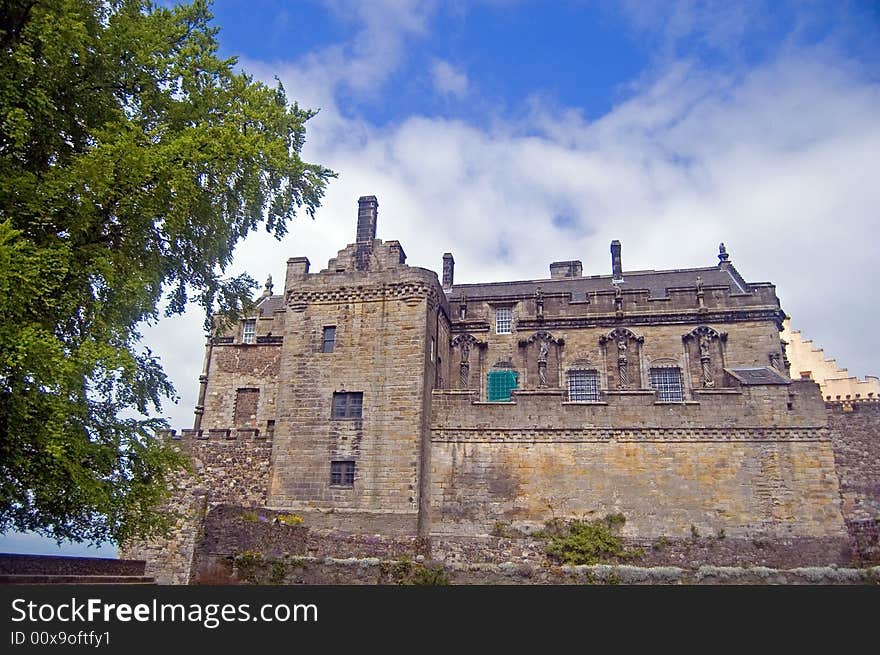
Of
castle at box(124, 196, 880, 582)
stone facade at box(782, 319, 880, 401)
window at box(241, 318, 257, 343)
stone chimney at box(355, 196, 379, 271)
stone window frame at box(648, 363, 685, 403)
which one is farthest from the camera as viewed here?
stone facade at box(782, 319, 880, 401)

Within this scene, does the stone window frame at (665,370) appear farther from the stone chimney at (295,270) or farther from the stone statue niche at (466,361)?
the stone chimney at (295,270)

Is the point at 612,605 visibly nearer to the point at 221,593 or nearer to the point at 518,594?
the point at 518,594

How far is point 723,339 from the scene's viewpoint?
1225 inches

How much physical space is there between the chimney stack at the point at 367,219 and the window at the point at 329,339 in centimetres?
383

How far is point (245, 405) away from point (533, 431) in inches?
587

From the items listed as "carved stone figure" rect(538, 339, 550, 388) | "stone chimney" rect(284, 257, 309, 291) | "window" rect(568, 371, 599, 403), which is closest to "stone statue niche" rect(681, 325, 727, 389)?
"window" rect(568, 371, 599, 403)

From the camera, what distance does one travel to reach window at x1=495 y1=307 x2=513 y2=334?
33.6 m

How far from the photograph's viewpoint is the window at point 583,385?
3219 cm

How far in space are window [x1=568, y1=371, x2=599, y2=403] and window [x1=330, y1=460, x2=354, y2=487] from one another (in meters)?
11.1

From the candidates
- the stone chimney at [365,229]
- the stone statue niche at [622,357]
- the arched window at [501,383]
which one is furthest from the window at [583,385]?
the stone chimney at [365,229]

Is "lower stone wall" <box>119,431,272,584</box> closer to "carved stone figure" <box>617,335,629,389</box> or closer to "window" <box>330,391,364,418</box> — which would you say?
"window" <box>330,391,364,418</box>

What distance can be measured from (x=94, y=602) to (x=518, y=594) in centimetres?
557

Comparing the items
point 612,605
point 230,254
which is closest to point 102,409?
point 230,254

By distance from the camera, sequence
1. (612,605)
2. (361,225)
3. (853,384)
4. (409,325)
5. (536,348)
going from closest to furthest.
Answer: (612,605)
(409,325)
(361,225)
(536,348)
(853,384)
